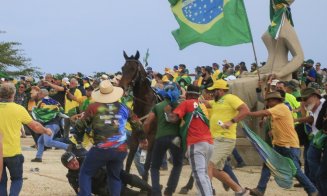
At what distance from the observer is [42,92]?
607 inches

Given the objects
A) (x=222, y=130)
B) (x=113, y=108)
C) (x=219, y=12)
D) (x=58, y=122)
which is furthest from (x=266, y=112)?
(x=58, y=122)

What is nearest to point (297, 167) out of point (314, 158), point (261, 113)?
point (314, 158)

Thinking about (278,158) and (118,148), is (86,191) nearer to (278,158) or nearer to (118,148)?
(118,148)

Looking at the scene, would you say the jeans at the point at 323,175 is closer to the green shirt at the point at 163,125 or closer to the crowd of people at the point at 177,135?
the crowd of people at the point at 177,135

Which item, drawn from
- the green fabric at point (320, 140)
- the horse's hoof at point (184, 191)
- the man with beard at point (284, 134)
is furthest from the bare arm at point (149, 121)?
the green fabric at point (320, 140)

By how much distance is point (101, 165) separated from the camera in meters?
8.28

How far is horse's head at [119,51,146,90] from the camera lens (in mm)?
11242

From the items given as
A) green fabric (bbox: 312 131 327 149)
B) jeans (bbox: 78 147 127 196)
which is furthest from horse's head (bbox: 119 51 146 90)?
green fabric (bbox: 312 131 327 149)

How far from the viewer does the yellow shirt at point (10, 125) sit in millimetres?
8031

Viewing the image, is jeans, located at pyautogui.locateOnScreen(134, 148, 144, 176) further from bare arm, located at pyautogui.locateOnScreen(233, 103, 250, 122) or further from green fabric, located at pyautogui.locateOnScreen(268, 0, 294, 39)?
green fabric, located at pyautogui.locateOnScreen(268, 0, 294, 39)

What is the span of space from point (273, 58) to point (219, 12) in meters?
2.96

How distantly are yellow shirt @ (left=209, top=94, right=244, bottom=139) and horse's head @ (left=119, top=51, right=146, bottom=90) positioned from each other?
7.16 ft

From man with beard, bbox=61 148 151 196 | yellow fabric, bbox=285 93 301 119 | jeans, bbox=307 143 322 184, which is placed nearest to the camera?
jeans, bbox=307 143 322 184

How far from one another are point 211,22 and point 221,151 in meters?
3.56
